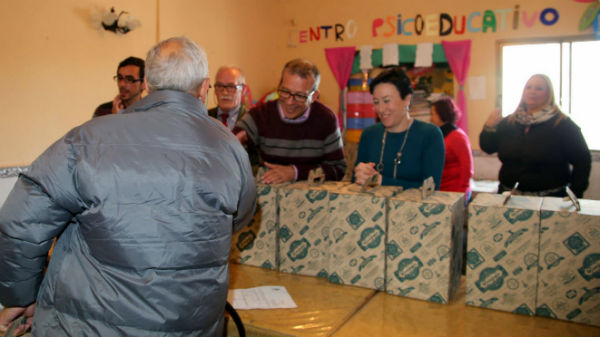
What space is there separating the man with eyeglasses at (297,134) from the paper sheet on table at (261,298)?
0.61 metres

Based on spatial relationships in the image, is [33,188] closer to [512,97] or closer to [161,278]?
[161,278]

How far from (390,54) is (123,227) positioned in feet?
15.2

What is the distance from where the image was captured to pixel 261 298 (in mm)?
1690

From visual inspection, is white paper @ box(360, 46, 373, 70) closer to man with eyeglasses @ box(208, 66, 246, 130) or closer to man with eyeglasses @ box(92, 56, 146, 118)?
man with eyeglasses @ box(208, 66, 246, 130)

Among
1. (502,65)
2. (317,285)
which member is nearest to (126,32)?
(317,285)

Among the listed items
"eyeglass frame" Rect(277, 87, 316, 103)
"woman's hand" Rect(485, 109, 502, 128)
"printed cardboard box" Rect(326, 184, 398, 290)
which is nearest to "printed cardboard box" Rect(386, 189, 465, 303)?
"printed cardboard box" Rect(326, 184, 398, 290)

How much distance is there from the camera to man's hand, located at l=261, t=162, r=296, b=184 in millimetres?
1971

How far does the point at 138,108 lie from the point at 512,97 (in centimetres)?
458

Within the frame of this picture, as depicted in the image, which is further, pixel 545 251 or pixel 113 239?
pixel 545 251

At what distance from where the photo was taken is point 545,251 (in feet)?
4.87

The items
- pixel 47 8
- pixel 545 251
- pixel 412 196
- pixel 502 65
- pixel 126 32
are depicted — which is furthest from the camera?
pixel 502 65

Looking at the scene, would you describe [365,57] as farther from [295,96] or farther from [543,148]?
[295,96]

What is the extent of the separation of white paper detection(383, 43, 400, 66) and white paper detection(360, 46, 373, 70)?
0.17m

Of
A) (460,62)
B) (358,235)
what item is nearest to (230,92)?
(358,235)
